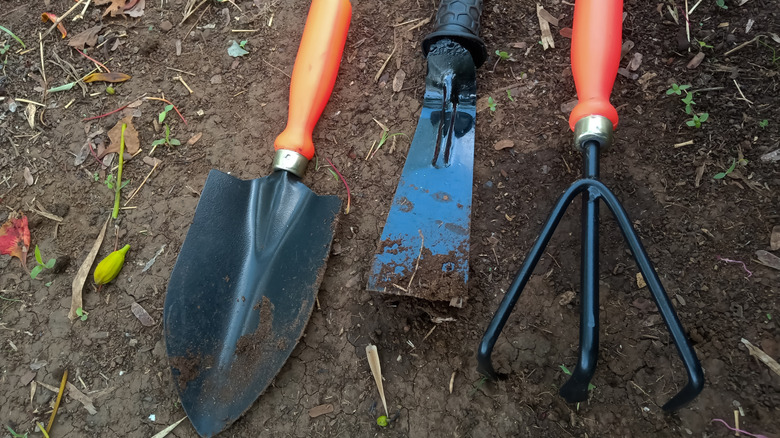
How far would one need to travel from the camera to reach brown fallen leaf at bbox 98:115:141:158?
1928mm

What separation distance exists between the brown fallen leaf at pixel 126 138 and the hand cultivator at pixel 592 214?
4.93ft

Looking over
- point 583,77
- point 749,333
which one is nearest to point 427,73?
point 583,77

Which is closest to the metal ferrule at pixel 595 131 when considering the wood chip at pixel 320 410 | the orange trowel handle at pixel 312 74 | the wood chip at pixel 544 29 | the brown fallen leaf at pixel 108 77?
the wood chip at pixel 544 29

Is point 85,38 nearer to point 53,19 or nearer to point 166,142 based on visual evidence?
point 53,19

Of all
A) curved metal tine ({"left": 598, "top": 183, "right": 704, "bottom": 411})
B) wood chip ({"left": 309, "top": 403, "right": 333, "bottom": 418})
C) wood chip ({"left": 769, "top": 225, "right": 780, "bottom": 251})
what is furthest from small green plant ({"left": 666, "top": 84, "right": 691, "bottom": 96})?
wood chip ({"left": 309, "top": 403, "right": 333, "bottom": 418})

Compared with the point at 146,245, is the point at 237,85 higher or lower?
higher

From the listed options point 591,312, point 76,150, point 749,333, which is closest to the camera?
point 591,312

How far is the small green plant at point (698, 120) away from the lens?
1.65 m

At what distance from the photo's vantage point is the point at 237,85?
Answer: 1989mm

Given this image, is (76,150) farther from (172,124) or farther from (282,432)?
(282,432)

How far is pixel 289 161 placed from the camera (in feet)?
5.67

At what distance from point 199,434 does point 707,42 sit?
2.06 metres

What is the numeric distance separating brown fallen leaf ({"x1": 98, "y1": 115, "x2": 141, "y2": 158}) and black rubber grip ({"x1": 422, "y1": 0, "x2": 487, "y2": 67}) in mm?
1135

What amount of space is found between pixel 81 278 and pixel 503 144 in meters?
1.50
